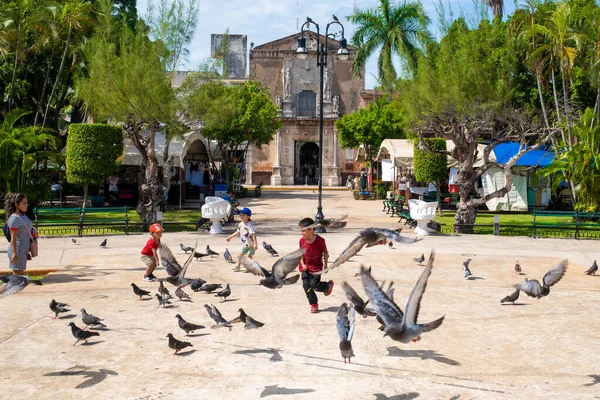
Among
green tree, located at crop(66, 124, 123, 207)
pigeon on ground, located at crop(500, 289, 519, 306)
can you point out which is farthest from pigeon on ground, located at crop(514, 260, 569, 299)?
green tree, located at crop(66, 124, 123, 207)

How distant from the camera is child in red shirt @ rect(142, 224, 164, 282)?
411 inches

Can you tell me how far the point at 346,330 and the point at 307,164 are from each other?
5392cm

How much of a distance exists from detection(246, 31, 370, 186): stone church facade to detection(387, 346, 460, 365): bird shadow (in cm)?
4923

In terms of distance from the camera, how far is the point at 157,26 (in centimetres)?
2030

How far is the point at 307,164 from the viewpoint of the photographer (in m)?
59.8

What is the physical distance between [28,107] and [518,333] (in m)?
29.7

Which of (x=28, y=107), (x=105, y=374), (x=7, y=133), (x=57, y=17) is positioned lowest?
(x=105, y=374)

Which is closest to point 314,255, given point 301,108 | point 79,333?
point 79,333

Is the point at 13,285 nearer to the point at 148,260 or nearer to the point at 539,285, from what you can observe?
the point at 148,260

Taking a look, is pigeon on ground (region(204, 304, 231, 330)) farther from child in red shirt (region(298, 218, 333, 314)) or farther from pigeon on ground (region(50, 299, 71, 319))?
pigeon on ground (region(50, 299, 71, 319))

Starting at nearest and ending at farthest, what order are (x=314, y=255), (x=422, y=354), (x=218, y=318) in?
(x=422, y=354), (x=218, y=318), (x=314, y=255)

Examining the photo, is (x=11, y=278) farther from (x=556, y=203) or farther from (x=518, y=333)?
(x=556, y=203)

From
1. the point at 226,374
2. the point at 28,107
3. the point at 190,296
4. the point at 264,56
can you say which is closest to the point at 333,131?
the point at 264,56

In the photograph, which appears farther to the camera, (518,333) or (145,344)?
(518,333)
